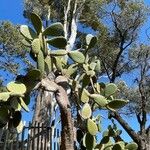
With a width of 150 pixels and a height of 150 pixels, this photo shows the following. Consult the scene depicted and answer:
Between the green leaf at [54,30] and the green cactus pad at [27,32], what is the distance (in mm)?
95

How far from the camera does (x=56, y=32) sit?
13.1 ft

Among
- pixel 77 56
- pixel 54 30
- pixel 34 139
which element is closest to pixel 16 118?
pixel 54 30

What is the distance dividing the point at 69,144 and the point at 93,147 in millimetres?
593

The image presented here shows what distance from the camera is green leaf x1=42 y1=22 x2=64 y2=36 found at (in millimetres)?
3972

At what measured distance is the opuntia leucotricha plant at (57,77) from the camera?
363 centimetres

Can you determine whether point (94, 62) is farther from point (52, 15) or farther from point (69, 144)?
point (52, 15)

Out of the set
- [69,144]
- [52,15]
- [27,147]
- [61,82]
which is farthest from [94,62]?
[52,15]

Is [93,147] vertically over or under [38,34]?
under

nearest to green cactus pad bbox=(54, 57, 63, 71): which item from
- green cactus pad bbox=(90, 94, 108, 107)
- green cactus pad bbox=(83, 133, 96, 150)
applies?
green cactus pad bbox=(90, 94, 108, 107)

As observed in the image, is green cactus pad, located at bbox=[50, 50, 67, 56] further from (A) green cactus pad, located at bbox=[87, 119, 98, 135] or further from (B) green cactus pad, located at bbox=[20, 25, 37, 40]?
(A) green cactus pad, located at bbox=[87, 119, 98, 135]

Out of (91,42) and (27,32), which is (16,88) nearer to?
(27,32)

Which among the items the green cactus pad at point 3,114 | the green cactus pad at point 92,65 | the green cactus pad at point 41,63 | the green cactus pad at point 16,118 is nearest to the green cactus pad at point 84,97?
the green cactus pad at point 92,65

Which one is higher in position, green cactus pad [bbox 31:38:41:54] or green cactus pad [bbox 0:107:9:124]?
green cactus pad [bbox 31:38:41:54]

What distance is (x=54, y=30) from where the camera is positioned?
399 cm
